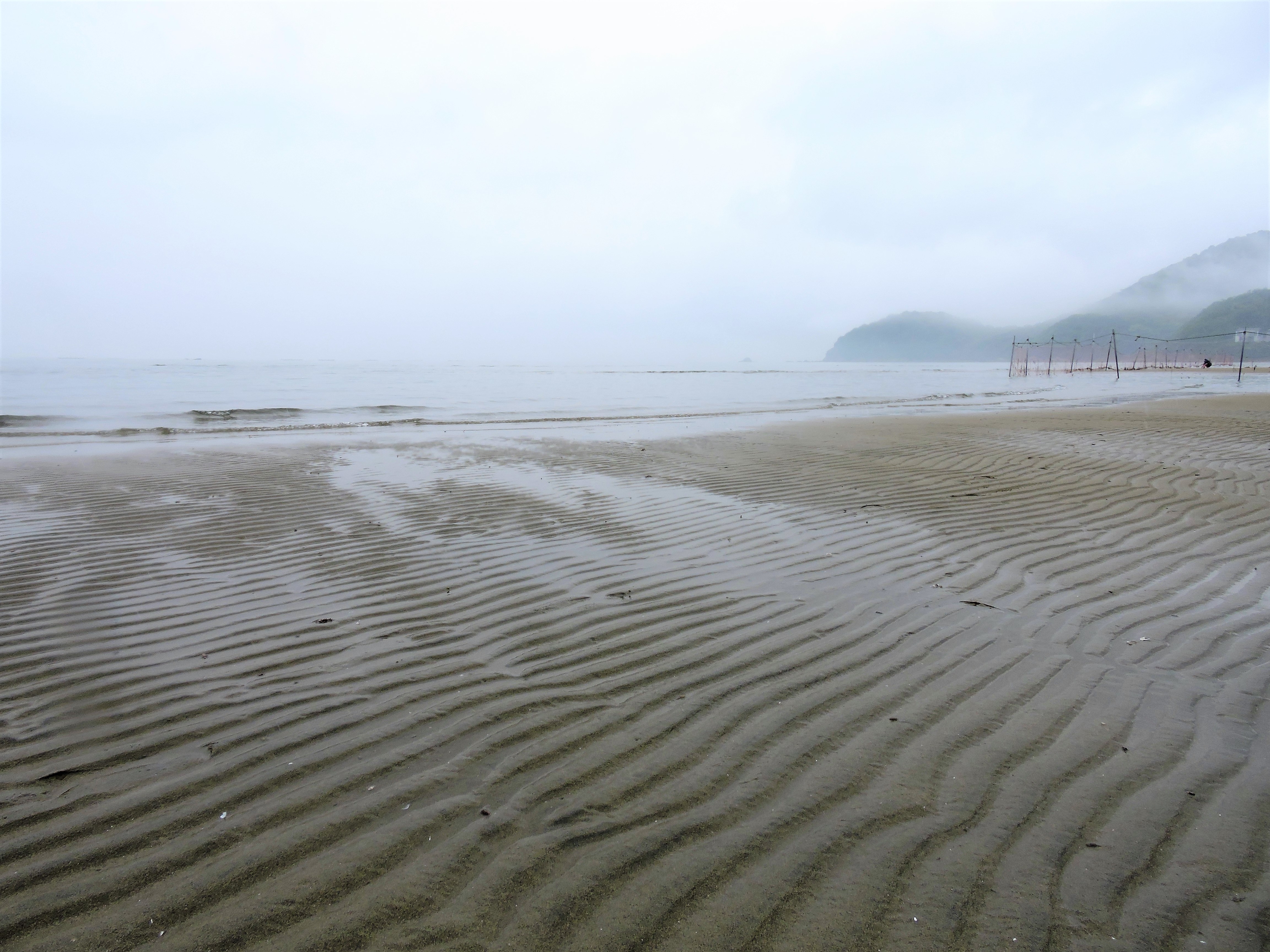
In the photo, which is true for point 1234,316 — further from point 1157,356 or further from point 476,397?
point 476,397

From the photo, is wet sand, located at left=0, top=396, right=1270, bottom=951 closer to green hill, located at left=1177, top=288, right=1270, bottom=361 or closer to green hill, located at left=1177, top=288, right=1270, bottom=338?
green hill, located at left=1177, top=288, right=1270, bottom=361

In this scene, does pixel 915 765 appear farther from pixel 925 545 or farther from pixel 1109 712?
pixel 925 545

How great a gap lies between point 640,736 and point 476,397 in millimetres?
28560

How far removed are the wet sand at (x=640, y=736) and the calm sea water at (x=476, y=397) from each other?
1234 cm

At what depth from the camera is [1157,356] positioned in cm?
9488

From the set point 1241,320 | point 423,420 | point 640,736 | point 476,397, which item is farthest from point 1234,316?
point 640,736

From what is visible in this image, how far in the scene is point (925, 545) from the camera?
5.90m

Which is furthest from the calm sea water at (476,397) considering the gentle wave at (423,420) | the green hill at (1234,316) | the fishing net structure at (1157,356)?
the green hill at (1234,316)

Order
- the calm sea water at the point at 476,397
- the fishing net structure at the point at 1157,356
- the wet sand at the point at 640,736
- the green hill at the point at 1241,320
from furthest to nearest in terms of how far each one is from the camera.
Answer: the green hill at the point at 1241,320, the fishing net structure at the point at 1157,356, the calm sea water at the point at 476,397, the wet sand at the point at 640,736

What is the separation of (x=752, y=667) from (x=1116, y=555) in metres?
3.86

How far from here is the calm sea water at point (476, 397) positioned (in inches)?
740

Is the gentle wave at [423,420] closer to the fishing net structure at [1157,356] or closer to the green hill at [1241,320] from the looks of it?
the fishing net structure at [1157,356]

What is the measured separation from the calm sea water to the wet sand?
12.3m

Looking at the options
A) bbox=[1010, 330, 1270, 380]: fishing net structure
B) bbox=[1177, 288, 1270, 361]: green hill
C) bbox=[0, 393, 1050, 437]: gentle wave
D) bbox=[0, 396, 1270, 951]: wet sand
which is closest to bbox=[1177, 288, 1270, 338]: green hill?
bbox=[1177, 288, 1270, 361]: green hill
